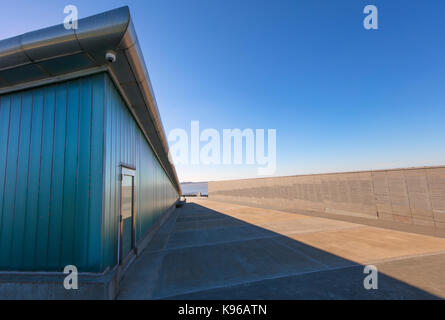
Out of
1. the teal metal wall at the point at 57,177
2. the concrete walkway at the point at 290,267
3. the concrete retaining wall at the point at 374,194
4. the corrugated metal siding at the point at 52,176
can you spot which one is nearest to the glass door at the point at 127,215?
the concrete walkway at the point at 290,267

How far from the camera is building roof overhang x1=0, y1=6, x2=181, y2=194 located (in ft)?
9.97

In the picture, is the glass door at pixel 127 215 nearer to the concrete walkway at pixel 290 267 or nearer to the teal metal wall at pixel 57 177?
the concrete walkway at pixel 290 267

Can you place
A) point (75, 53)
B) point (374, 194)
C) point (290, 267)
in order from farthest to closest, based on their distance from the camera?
point (374, 194) < point (290, 267) < point (75, 53)

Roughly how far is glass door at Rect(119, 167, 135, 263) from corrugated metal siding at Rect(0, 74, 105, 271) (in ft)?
3.76

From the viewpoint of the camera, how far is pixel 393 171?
9883 millimetres

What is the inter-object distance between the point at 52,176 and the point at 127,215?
2102mm

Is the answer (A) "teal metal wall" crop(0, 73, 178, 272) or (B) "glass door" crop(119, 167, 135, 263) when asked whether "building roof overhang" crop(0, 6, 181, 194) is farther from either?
(B) "glass door" crop(119, 167, 135, 263)

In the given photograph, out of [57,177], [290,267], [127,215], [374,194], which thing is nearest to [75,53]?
[57,177]

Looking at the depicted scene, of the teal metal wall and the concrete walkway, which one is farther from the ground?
the teal metal wall

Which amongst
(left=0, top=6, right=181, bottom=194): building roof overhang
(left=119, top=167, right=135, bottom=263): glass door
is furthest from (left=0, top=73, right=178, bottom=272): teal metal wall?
(left=119, top=167, right=135, bottom=263): glass door

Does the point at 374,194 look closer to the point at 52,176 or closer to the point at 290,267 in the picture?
the point at 290,267

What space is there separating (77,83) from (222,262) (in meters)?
5.51

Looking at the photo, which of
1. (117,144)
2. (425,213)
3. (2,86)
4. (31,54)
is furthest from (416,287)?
(2,86)

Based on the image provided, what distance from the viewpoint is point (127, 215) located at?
5.25 m
